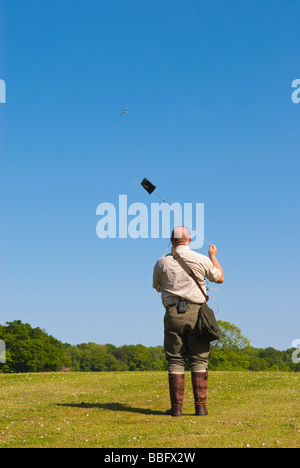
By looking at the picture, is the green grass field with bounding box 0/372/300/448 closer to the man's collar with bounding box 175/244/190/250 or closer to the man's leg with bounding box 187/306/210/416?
the man's leg with bounding box 187/306/210/416

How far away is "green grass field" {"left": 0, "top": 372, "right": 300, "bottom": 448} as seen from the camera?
26.4ft

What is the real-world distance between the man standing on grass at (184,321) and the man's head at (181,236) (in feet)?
0.07

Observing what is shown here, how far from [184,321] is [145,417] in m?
2.10

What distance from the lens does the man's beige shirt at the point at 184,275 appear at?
34.2 ft

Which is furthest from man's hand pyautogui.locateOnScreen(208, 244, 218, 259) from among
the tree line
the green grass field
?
the tree line

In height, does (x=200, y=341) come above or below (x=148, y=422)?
above

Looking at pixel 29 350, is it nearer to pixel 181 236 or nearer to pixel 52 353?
pixel 52 353

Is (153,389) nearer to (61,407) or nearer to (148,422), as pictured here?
(61,407)

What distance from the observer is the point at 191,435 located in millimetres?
8180

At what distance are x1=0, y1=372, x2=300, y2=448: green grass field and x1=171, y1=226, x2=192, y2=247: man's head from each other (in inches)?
137

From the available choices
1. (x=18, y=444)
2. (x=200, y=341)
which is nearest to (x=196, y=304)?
(x=200, y=341)

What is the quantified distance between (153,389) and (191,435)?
7619 mm

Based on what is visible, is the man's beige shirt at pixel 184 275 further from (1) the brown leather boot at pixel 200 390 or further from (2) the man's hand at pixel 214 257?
(1) the brown leather boot at pixel 200 390
